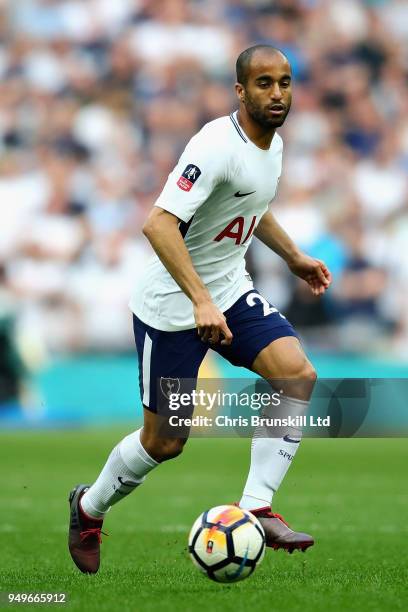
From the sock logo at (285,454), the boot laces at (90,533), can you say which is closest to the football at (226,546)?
the sock logo at (285,454)

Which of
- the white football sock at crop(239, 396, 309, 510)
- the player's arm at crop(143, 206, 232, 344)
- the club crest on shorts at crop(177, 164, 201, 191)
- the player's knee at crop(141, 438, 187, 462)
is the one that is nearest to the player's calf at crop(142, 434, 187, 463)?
the player's knee at crop(141, 438, 187, 462)

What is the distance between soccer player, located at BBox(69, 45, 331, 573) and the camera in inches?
209

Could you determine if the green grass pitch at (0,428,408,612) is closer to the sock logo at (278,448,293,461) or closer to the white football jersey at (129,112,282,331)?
the sock logo at (278,448,293,461)

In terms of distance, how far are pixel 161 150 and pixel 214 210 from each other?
1247 cm

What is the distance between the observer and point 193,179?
17.3 ft

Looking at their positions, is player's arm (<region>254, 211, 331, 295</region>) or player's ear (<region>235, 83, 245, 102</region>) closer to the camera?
player's ear (<region>235, 83, 245, 102</region>)

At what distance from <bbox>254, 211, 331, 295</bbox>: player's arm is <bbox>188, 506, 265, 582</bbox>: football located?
1.68 meters

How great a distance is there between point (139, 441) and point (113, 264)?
1127 cm

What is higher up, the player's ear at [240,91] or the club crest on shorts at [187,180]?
the player's ear at [240,91]

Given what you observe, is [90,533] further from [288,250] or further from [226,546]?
[288,250]

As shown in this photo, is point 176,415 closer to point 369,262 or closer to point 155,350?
point 155,350

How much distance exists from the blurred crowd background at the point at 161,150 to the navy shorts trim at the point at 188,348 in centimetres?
1004

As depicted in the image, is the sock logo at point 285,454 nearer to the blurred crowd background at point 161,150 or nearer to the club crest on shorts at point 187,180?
the club crest on shorts at point 187,180

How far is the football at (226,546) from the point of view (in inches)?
194
